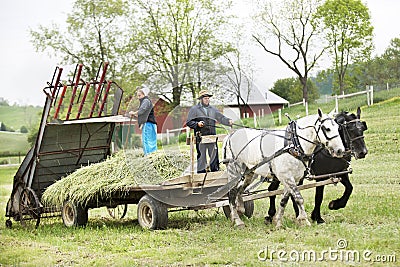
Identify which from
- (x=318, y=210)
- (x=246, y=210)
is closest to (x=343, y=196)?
(x=318, y=210)

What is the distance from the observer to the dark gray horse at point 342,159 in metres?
6.56

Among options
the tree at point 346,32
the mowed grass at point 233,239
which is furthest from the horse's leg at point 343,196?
the tree at point 346,32

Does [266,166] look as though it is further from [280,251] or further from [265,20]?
[265,20]

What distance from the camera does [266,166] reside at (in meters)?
6.96

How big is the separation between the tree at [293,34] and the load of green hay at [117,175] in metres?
5.74

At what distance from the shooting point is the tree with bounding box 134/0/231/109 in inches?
667

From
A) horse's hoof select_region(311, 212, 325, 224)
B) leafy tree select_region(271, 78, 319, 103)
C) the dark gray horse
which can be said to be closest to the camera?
the dark gray horse

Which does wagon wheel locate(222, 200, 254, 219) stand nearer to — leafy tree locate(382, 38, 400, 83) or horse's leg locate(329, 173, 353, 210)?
horse's leg locate(329, 173, 353, 210)

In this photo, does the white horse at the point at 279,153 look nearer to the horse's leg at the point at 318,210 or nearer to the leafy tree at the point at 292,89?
the horse's leg at the point at 318,210

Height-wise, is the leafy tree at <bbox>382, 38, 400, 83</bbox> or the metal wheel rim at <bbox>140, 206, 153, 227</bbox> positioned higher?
the leafy tree at <bbox>382, 38, 400, 83</bbox>

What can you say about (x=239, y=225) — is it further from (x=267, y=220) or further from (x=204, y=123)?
(x=204, y=123)

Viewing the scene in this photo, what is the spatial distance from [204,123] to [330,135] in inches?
→ 53.1

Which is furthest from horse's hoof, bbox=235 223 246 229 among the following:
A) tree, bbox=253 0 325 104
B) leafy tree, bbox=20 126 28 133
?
leafy tree, bbox=20 126 28 133

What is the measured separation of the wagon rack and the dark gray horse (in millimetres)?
2283
